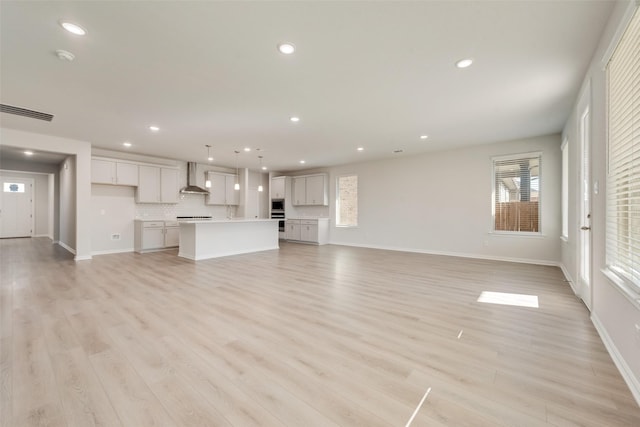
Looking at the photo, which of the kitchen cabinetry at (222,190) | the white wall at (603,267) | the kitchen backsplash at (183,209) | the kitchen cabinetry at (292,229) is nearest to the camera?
the white wall at (603,267)

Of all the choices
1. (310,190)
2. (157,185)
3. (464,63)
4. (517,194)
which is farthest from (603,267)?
(157,185)

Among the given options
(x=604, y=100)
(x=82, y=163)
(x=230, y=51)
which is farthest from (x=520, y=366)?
(x=82, y=163)

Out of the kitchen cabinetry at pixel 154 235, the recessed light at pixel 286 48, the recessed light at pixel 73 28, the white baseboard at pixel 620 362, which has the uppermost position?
the recessed light at pixel 286 48

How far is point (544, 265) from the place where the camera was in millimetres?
5562

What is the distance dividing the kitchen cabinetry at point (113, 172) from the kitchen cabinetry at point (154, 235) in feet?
3.74

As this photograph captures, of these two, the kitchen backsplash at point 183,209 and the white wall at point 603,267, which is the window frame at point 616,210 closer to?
the white wall at point 603,267

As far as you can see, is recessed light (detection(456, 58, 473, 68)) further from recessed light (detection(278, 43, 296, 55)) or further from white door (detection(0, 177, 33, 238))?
white door (detection(0, 177, 33, 238))

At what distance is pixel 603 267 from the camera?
8.01 ft

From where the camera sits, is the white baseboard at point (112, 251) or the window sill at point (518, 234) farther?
the white baseboard at point (112, 251)

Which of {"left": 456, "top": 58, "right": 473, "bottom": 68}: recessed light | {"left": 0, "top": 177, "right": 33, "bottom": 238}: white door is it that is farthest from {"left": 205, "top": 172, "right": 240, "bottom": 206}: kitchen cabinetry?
{"left": 456, "top": 58, "right": 473, "bottom": 68}: recessed light

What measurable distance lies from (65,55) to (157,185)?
5.46 metres

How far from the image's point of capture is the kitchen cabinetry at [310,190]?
9.41 meters

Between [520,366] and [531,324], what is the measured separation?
39.0 inches

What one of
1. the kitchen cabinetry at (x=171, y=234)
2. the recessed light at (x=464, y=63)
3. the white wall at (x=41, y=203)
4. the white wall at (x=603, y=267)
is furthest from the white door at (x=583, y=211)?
the white wall at (x=41, y=203)
